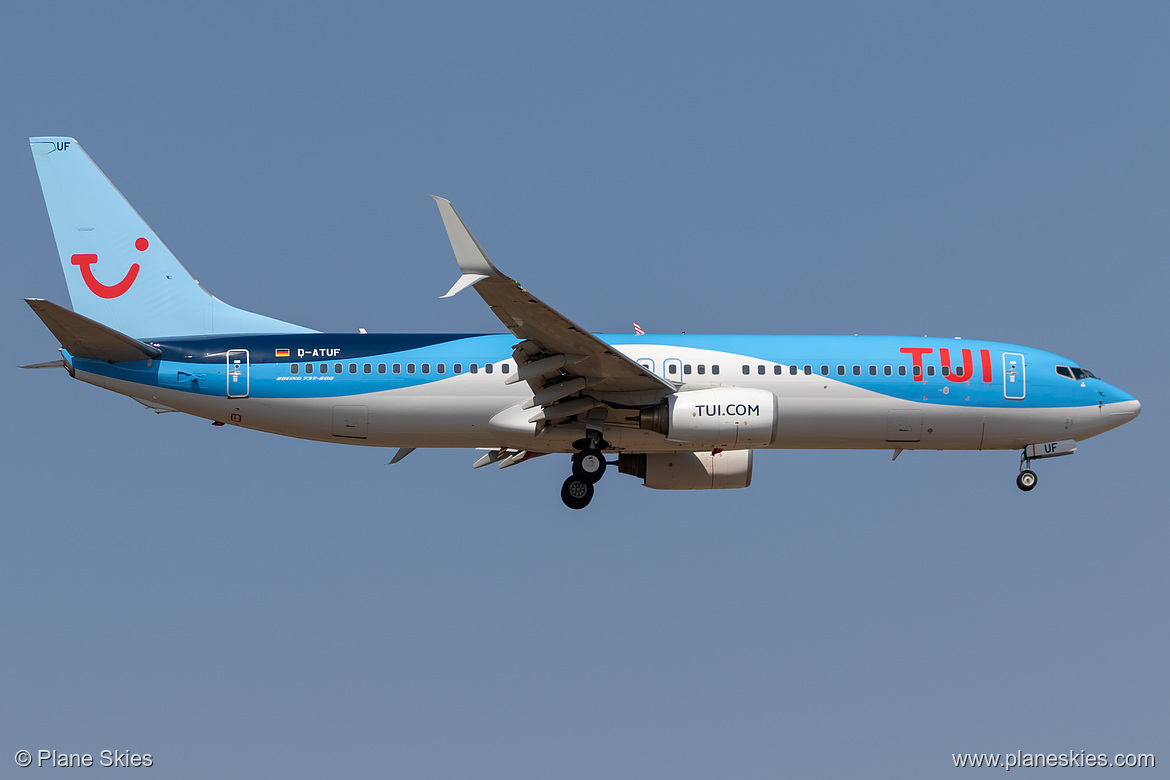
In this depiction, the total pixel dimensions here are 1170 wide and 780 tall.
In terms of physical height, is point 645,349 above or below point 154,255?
below

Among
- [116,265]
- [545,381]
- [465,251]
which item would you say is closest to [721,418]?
[545,381]

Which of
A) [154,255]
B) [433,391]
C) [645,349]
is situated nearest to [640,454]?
[645,349]

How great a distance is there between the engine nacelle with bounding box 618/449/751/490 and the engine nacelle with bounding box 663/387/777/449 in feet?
11.3

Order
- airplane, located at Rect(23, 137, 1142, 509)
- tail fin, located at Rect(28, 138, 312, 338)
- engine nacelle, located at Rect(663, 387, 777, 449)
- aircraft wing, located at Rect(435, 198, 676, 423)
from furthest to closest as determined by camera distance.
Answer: tail fin, located at Rect(28, 138, 312, 338)
airplane, located at Rect(23, 137, 1142, 509)
engine nacelle, located at Rect(663, 387, 777, 449)
aircraft wing, located at Rect(435, 198, 676, 423)

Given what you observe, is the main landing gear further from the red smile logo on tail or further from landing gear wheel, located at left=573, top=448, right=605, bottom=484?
the red smile logo on tail

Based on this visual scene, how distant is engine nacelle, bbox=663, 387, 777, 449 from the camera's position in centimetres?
2975

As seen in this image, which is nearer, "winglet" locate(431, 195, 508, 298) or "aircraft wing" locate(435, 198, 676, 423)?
"winglet" locate(431, 195, 508, 298)

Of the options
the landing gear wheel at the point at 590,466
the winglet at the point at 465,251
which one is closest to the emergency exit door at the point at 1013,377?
the landing gear wheel at the point at 590,466

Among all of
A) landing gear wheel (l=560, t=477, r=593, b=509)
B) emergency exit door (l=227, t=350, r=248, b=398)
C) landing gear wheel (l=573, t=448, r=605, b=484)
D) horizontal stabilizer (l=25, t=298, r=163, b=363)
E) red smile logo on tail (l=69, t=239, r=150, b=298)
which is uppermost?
red smile logo on tail (l=69, t=239, r=150, b=298)

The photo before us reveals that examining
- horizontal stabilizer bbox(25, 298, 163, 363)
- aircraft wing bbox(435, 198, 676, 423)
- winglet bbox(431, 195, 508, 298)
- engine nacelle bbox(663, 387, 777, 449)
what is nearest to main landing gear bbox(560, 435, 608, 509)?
aircraft wing bbox(435, 198, 676, 423)

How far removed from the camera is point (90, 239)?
32.6 metres

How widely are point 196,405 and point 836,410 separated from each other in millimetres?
14485

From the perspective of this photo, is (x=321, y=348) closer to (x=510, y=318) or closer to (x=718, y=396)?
(x=510, y=318)

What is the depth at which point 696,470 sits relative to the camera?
3359cm
